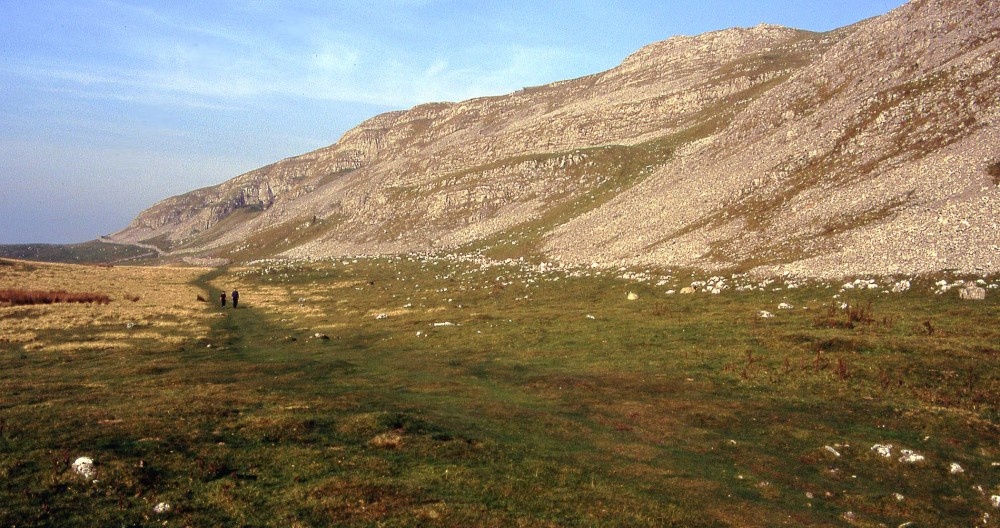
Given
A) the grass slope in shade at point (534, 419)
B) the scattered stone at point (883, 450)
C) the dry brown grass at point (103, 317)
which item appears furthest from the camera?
the dry brown grass at point (103, 317)

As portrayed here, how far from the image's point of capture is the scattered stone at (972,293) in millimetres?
42322

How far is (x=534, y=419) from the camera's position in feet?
84.9

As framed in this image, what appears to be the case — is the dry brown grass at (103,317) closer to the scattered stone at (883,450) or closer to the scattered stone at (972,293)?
the scattered stone at (883,450)

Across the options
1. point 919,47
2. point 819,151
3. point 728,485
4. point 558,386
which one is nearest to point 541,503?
point 728,485

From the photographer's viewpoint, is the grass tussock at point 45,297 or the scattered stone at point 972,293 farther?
the grass tussock at point 45,297

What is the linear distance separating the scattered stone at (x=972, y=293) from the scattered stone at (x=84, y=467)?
55.0 meters

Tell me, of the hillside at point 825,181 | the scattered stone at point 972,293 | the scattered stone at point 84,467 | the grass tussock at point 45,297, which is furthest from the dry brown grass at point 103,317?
the scattered stone at point 972,293

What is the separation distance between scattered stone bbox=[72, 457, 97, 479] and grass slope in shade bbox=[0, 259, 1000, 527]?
0.94 feet

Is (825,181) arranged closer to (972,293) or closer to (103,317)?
(972,293)

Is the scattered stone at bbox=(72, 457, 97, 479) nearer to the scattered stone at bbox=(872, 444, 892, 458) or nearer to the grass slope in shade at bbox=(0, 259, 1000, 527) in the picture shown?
the grass slope in shade at bbox=(0, 259, 1000, 527)

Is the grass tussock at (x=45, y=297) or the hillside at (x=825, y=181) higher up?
the hillside at (x=825, y=181)

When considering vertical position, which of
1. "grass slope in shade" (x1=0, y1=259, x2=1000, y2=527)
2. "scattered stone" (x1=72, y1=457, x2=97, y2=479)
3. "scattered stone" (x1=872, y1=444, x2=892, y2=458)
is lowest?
"scattered stone" (x1=872, y1=444, x2=892, y2=458)

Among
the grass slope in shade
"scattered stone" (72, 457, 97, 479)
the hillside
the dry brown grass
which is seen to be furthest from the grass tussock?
"scattered stone" (72, 457, 97, 479)

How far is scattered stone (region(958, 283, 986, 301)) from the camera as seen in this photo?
4232cm
